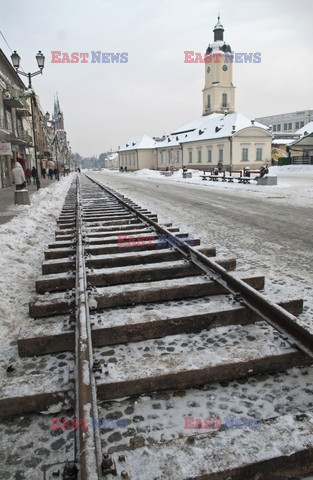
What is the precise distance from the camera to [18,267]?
217 inches

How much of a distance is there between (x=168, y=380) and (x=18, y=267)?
12.2 feet

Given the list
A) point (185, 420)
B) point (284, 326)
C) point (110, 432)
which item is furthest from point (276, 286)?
point (110, 432)

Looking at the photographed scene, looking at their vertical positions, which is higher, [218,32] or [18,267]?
[218,32]

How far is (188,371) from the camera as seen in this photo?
8.46ft

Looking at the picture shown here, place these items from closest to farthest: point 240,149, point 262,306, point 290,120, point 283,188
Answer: point 262,306 → point 283,188 → point 240,149 → point 290,120

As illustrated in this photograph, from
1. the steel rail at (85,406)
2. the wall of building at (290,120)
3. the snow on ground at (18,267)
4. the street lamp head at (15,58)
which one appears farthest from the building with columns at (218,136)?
the steel rail at (85,406)

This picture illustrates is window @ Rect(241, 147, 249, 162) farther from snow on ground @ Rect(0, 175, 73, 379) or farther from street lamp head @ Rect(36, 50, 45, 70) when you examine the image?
snow on ground @ Rect(0, 175, 73, 379)

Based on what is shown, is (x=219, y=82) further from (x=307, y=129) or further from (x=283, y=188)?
(x=283, y=188)

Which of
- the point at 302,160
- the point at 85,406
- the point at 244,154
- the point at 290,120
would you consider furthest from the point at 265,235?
the point at 290,120

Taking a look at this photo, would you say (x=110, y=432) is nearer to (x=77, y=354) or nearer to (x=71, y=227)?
(x=77, y=354)

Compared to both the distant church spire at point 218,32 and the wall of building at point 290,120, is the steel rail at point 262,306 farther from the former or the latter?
the wall of building at point 290,120

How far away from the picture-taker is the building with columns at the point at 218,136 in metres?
50.9

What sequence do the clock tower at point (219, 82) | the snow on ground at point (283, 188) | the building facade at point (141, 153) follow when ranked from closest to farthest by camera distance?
the snow on ground at point (283, 188) < the clock tower at point (219, 82) < the building facade at point (141, 153)

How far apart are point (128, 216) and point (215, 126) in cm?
5201
